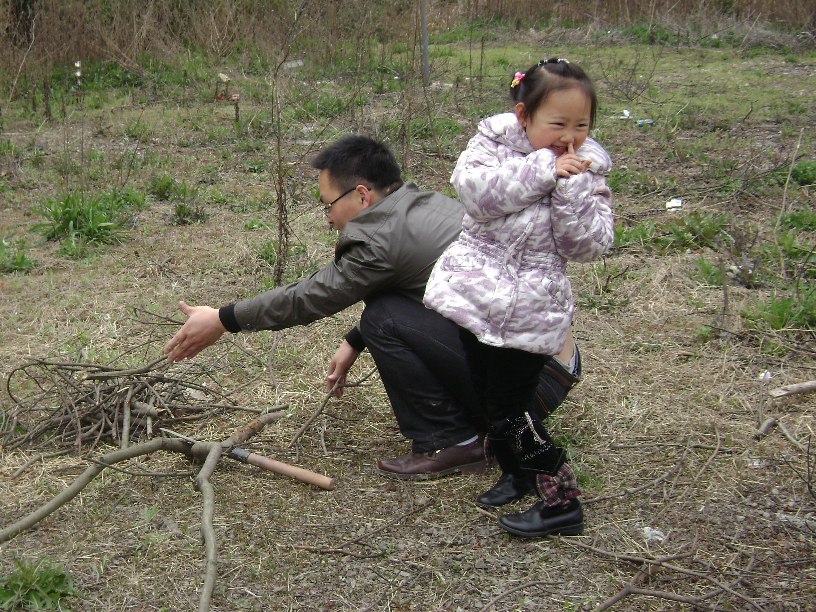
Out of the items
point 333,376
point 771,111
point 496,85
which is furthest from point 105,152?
point 771,111

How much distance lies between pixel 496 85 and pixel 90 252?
5.33 meters

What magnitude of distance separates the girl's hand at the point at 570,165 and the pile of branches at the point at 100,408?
180 cm

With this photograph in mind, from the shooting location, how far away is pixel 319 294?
10.2ft

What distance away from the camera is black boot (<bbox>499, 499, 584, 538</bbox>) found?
282 centimetres

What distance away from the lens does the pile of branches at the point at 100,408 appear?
3.49 m

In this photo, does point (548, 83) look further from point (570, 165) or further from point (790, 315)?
point (790, 315)

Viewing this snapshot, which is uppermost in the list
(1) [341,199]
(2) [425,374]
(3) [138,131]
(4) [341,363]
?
(1) [341,199]

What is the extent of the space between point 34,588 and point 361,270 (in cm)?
139

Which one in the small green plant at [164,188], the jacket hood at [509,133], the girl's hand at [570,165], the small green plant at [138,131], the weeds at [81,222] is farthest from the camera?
the small green plant at [138,131]

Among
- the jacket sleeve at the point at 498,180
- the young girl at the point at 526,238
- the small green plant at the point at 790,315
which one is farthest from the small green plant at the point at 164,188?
the jacket sleeve at the point at 498,180

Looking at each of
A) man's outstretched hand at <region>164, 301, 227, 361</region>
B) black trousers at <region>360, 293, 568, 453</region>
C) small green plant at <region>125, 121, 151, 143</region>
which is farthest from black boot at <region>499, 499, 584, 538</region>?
small green plant at <region>125, 121, 151, 143</region>

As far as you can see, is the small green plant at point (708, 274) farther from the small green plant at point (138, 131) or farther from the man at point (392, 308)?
the small green plant at point (138, 131)

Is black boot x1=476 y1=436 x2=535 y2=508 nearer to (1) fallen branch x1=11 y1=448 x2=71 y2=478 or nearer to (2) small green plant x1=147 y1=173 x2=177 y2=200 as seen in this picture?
(1) fallen branch x1=11 y1=448 x2=71 y2=478

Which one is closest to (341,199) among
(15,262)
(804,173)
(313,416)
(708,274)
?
(313,416)
